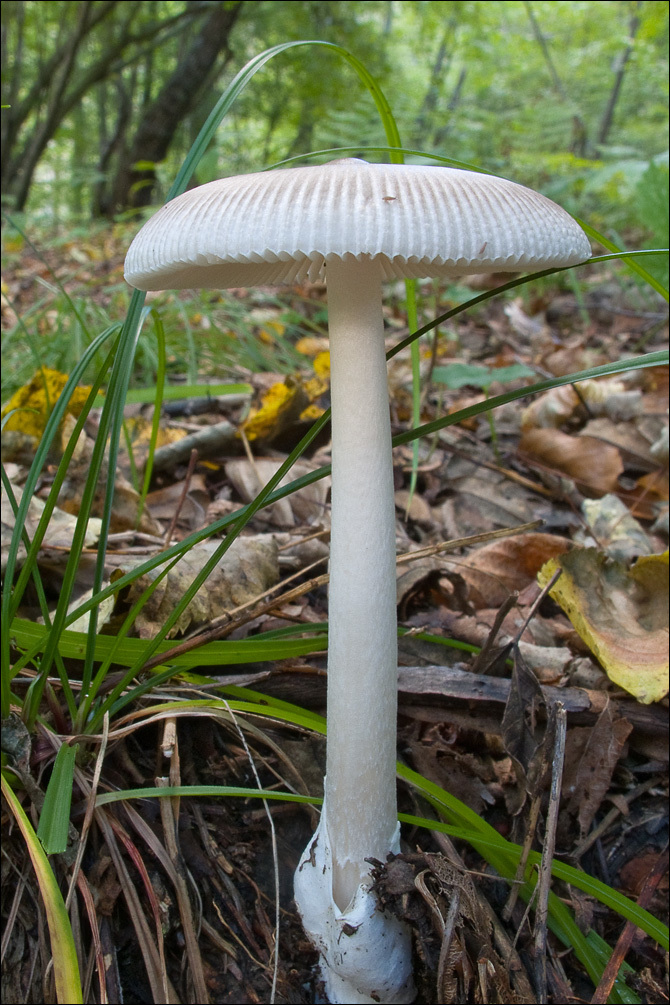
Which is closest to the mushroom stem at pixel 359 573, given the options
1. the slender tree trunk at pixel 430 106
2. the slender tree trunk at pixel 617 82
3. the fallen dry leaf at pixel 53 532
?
the fallen dry leaf at pixel 53 532

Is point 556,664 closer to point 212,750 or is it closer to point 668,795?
point 668,795

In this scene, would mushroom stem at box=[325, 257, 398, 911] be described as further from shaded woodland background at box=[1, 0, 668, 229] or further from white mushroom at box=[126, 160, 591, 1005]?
shaded woodland background at box=[1, 0, 668, 229]

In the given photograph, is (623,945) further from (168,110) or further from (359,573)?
(168,110)

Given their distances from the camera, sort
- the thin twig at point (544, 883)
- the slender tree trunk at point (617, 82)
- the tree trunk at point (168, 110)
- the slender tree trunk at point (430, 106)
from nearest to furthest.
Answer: the thin twig at point (544, 883)
the slender tree trunk at point (430, 106)
the tree trunk at point (168, 110)
the slender tree trunk at point (617, 82)

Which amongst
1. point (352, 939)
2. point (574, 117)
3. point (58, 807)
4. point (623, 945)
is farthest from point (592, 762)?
point (574, 117)

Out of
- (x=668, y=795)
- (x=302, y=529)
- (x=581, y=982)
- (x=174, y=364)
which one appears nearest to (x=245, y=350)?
(x=174, y=364)

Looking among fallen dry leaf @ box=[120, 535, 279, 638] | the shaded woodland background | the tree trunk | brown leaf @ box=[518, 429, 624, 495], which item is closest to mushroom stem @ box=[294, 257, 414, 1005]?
fallen dry leaf @ box=[120, 535, 279, 638]

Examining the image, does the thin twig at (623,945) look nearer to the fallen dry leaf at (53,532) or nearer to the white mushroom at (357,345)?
the white mushroom at (357,345)
